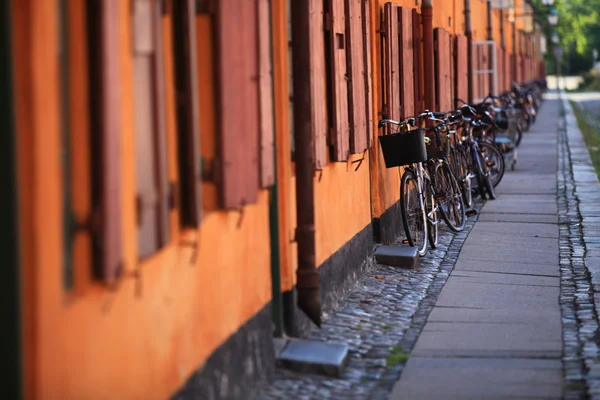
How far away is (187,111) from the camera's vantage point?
441cm

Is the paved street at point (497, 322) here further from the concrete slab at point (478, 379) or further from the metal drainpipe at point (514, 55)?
the metal drainpipe at point (514, 55)

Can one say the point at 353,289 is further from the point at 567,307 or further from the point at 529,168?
the point at 529,168

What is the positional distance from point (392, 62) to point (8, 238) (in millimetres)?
7501

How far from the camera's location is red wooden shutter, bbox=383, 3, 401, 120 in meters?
10.1

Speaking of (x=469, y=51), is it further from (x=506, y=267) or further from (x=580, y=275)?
(x=580, y=275)

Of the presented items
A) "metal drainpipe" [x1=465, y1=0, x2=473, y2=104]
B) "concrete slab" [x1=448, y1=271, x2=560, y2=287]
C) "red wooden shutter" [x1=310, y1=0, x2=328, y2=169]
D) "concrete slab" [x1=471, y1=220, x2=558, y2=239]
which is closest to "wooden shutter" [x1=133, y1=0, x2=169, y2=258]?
"red wooden shutter" [x1=310, y1=0, x2=328, y2=169]

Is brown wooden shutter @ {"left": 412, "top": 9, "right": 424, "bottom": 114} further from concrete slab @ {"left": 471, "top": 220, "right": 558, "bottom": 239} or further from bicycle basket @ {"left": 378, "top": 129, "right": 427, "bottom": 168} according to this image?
bicycle basket @ {"left": 378, "top": 129, "right": 427, "bottom": 168}

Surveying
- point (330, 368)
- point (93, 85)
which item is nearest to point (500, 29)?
point (330, 368)

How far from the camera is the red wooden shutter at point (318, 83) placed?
677cm

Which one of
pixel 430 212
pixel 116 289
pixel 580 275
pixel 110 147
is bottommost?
pixel 580 275

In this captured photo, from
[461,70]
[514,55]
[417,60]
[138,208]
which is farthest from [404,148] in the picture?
[514,55]

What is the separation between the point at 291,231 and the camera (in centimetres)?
654

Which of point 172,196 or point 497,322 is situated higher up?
point 172,196

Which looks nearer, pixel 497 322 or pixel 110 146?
pixel 110 146
